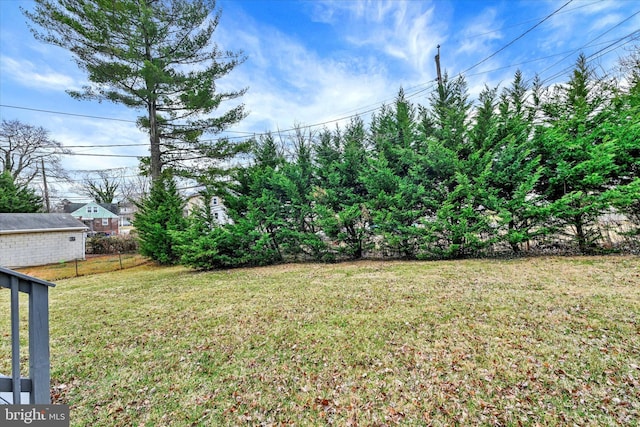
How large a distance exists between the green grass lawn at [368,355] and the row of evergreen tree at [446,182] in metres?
1.95

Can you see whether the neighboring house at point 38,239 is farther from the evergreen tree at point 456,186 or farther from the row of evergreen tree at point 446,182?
the evergreen tree at point 456,186

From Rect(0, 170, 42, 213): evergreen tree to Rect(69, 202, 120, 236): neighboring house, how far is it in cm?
1103

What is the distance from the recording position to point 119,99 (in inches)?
416

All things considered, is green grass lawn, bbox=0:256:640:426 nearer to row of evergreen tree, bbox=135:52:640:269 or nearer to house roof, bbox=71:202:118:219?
row of evergreen tree, bbox=135:52:640:269

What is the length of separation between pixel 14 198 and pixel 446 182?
1028 inches

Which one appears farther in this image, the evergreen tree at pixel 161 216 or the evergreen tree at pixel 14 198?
the evergreen tree at pixel 14 198

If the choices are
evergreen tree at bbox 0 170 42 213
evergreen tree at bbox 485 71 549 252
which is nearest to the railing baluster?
evergreen tree at bbox 485 71 549 252

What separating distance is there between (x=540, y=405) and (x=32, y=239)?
843 inches

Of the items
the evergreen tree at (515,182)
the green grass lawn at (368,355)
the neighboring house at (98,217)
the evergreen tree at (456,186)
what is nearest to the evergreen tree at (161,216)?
the green grass lawn at (368,355)

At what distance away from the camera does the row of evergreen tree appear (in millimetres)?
6656

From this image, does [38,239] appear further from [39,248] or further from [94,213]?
[94,213]

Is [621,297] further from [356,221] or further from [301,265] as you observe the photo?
[301,265]

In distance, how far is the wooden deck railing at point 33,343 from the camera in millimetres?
1468

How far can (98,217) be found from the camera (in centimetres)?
3034
